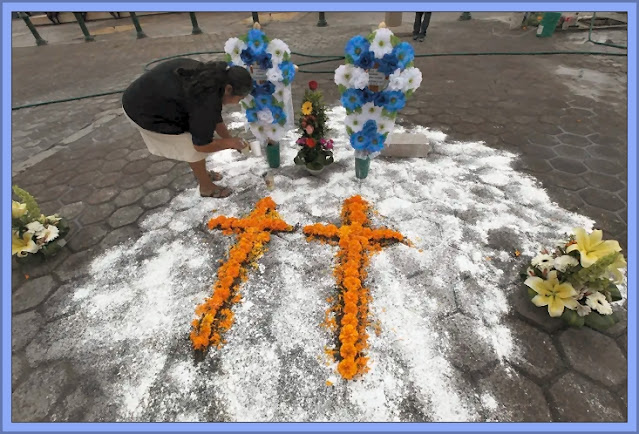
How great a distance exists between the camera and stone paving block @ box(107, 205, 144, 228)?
3.57 meters

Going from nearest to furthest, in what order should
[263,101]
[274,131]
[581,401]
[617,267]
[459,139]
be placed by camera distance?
[581,401]
[617,267]
[263,101]
[274,131]
[459,139]

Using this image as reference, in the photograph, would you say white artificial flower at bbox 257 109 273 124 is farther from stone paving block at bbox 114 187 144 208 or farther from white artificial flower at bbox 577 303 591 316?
white artificial flower at bbox 577 303 591 316

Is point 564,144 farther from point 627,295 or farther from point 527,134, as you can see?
point 627,295

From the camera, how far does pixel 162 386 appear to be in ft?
7.36

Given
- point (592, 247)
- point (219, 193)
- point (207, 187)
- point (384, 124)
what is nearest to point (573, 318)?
point (592, 247)

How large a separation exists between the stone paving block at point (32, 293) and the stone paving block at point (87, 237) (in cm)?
40

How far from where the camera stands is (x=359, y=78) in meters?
3.04

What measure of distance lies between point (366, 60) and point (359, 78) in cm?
16

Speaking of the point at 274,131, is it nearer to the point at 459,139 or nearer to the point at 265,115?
the point at 265,115

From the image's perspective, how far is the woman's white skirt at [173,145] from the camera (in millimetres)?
3354

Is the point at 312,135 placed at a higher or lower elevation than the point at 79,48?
higher

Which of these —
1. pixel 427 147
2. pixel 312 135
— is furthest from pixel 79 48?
pixel 427 147

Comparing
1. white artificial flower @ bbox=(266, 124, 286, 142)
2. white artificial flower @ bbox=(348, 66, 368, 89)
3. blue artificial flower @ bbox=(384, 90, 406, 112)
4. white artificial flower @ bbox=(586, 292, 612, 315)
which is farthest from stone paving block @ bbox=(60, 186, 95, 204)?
white artificial flower @ bbox=(586, 292, 612, 315)

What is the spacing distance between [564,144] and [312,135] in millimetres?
3516
